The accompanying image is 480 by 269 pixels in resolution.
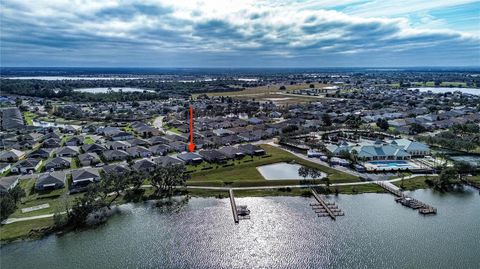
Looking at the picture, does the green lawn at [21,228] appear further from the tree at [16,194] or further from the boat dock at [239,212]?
the boat dock at [239,212]

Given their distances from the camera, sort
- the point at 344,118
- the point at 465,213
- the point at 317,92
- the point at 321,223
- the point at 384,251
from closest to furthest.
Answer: the point at 384,251, the point at 321,223, the point at 465,213, the point at 344,118, the point at 317,92

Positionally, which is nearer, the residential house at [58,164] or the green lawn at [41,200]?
the green lawn at [41,200]

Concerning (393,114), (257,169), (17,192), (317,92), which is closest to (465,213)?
(257,169)

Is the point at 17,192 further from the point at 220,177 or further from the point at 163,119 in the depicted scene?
the point at 163,119

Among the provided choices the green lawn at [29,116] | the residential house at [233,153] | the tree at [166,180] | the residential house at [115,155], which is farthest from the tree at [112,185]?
the green lawn at [29,116]

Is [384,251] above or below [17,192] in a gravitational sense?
below

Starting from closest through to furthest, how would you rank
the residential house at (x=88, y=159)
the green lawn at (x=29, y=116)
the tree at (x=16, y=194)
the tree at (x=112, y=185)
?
the tree at (x=16, y=194) → the tree at (x=112, y=185) → the residential house at (x=88, y=159) → the green lawn at (x=29, y=116)
